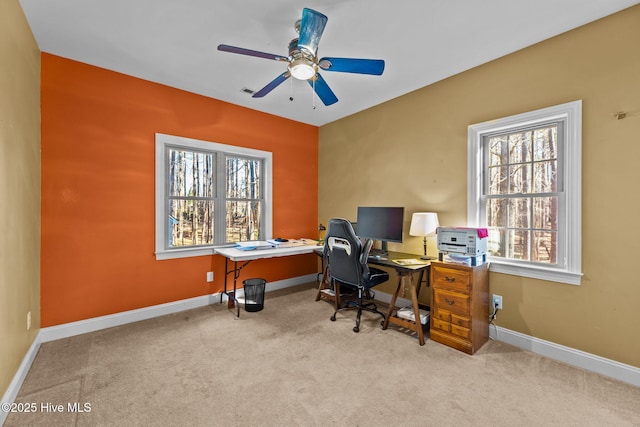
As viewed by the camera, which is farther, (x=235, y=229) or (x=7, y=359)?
(x=235, y=229)

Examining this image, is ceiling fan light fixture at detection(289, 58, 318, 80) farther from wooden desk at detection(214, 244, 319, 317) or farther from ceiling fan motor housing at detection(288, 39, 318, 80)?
wooden desk at detection(214, 244, 319, 317)

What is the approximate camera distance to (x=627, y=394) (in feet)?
6.25

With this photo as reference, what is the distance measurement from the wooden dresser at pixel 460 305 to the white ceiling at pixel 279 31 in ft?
6.60

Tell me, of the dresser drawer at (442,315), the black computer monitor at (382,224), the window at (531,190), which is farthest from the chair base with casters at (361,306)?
the window at (531,190)

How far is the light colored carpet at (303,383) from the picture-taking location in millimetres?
1698

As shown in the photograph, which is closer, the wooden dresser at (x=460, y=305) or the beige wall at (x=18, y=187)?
the beige wall at (x=18, y=187)

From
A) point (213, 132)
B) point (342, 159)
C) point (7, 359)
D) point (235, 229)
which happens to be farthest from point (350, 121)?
point (7, 359)

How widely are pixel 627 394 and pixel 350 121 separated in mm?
3963

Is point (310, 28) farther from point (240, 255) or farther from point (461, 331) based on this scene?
point (461, 331)

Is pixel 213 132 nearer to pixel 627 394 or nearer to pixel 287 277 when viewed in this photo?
pixel 287 277

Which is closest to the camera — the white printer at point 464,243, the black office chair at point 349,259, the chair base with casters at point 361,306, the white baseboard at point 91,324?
the white baseboard at point 91,324

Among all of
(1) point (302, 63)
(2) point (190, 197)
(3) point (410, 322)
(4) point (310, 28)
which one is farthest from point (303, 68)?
(3) point (410, 322)

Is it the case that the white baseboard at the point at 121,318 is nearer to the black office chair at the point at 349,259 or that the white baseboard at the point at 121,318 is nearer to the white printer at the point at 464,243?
the black office chair at the point at 349,259

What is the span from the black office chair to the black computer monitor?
0.50m
